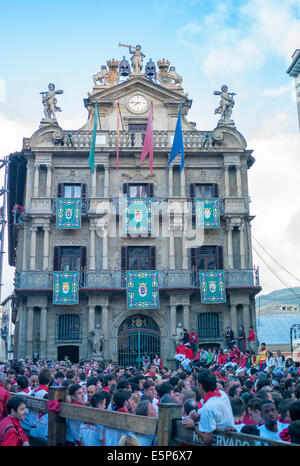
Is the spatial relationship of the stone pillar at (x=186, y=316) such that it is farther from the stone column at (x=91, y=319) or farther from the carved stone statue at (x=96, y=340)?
the stone column at (x=91, y=319)

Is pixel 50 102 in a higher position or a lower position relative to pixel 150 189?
higher

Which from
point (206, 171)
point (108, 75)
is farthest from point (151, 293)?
point (108, 75)

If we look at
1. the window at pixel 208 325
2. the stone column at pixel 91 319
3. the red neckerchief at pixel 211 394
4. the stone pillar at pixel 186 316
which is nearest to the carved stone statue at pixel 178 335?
the stone pillar at pixel 186 316

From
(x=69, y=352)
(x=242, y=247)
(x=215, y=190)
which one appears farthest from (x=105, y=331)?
(x=215, y=190)

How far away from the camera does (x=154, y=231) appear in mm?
30906

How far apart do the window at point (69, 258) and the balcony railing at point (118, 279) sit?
0.76m

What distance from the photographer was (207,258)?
31.1m

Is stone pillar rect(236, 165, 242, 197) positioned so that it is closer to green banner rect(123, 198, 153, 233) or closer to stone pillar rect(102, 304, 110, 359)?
green banner rect(123, 198, 153, 233)

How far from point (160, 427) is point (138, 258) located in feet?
84.2

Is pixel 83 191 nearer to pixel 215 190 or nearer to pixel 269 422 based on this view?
pixel 215 190

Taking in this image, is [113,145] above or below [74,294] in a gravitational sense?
above

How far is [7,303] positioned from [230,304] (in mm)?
67461

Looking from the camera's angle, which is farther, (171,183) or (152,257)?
(171,183)

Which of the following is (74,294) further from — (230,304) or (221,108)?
(221,108)
